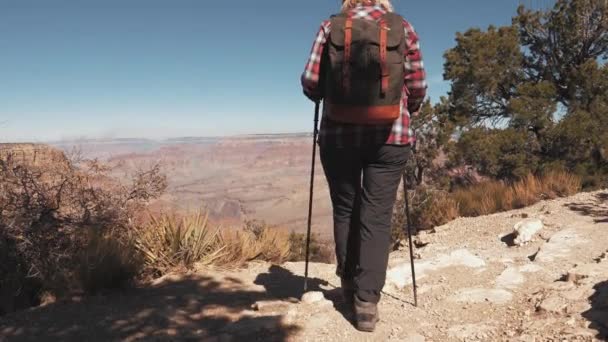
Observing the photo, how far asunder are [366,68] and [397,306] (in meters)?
1.74

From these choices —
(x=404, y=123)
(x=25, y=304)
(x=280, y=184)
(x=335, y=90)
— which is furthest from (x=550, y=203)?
(x=280, y=184)

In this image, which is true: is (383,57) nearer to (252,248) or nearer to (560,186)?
(252,248)

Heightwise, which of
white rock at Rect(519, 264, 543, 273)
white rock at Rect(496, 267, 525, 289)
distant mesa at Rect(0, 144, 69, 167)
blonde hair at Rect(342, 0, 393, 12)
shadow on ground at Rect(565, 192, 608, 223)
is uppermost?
blonde hair at Rect(342, 0, 393, 12)

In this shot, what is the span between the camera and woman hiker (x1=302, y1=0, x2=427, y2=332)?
2334 mm

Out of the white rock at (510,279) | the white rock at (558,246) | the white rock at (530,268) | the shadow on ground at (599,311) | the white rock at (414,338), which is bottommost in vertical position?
the white rock at (414,338)

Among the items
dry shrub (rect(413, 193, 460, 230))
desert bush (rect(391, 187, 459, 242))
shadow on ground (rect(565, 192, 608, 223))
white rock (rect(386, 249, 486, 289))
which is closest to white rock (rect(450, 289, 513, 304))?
white rock (rect(386, 249, 486, 289))

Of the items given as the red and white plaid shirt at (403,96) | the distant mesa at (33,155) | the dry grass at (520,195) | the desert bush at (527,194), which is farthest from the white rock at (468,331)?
the desert bush at (527,194)

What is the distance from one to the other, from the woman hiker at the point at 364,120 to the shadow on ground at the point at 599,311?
1.09 m

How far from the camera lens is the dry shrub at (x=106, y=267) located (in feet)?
12.3

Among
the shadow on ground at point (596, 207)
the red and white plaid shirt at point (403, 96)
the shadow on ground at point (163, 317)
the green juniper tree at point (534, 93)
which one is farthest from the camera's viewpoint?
the green juniper tree at point (534, 93)

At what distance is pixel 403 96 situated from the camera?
267 centimetres

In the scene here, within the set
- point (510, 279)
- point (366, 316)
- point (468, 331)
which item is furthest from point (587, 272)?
point (366, 316)

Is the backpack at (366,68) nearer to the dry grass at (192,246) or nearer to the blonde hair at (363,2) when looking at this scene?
the blonde hair at (363,2)

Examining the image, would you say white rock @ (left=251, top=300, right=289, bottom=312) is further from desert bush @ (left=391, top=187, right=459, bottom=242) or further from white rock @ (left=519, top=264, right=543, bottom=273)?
desert bush @ (left=391, top=187, right=459, bottom=242)
